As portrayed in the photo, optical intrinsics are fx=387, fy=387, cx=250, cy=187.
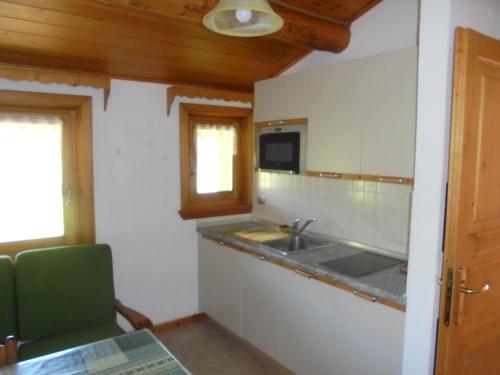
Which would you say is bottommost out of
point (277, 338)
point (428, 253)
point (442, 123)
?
point (277, 338)

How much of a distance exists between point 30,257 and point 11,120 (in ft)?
3.04

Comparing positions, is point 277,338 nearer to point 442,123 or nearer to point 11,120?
point 442,123

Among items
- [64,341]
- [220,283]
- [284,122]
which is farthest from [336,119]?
[64,341]

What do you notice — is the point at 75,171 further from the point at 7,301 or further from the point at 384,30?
the point at 384,30

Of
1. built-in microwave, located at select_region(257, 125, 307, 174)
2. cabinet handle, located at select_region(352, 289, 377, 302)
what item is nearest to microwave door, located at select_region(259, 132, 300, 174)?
built-in microwave, located at select_region(257, 125, 307, 174)

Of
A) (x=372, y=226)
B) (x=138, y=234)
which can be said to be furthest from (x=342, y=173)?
(x=138, y=234)

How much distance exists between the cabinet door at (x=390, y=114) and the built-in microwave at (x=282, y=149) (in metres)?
0.54

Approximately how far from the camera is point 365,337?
197 centimetres

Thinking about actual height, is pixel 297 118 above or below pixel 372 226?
above

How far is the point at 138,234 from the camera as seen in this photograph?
121 inches

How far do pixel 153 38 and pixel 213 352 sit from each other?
7.49 feet

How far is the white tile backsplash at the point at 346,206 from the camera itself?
2.42 metres

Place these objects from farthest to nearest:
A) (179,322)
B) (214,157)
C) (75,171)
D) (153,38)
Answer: (214,157), (179,322), (75,171), (153,38)

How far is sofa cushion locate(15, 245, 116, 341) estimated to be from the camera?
229 cm
